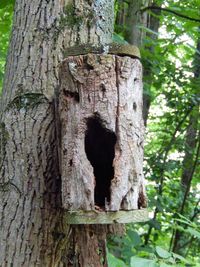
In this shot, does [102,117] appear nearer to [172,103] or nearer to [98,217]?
[98,217]

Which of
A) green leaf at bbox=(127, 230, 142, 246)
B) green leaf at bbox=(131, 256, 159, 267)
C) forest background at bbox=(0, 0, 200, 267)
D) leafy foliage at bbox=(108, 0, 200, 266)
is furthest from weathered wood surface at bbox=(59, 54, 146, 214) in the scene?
leafy foliage at bbox=(108, 0, 200, 266)

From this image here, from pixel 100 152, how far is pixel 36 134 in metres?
0.34

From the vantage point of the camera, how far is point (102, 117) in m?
1.59

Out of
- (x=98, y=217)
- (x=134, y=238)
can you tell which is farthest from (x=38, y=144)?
(x=134, y=238)

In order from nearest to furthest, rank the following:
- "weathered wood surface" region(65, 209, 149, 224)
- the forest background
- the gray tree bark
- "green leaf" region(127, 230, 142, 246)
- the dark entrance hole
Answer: "weathered wood surface" region(65, 209, 149, 224) → the dark entrance hole → the gray tree bark → "green leaf" region(127, 230, 142, 246) → the forest background

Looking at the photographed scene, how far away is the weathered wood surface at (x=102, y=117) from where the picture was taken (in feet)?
5.07

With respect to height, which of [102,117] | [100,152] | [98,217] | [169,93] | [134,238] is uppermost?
[169,93]

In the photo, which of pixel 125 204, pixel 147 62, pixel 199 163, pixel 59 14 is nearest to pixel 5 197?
pixel 125 204

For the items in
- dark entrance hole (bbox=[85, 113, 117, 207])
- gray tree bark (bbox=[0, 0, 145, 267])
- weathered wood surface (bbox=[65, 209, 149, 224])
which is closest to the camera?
weathered wood surface (bbox=[65, 209, 149, 224])

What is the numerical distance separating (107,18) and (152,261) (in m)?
1.22

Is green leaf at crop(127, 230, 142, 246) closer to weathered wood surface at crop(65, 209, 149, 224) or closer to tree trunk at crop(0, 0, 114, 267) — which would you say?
tree trunk at crop(0, 0, 114, 267)

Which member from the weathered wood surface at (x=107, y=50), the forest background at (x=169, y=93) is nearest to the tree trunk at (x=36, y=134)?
the weathered wood surface at (x=107, y=50)

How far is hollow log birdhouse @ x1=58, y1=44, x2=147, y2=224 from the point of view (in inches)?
59.9

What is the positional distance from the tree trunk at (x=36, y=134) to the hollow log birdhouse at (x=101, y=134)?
224 mm
